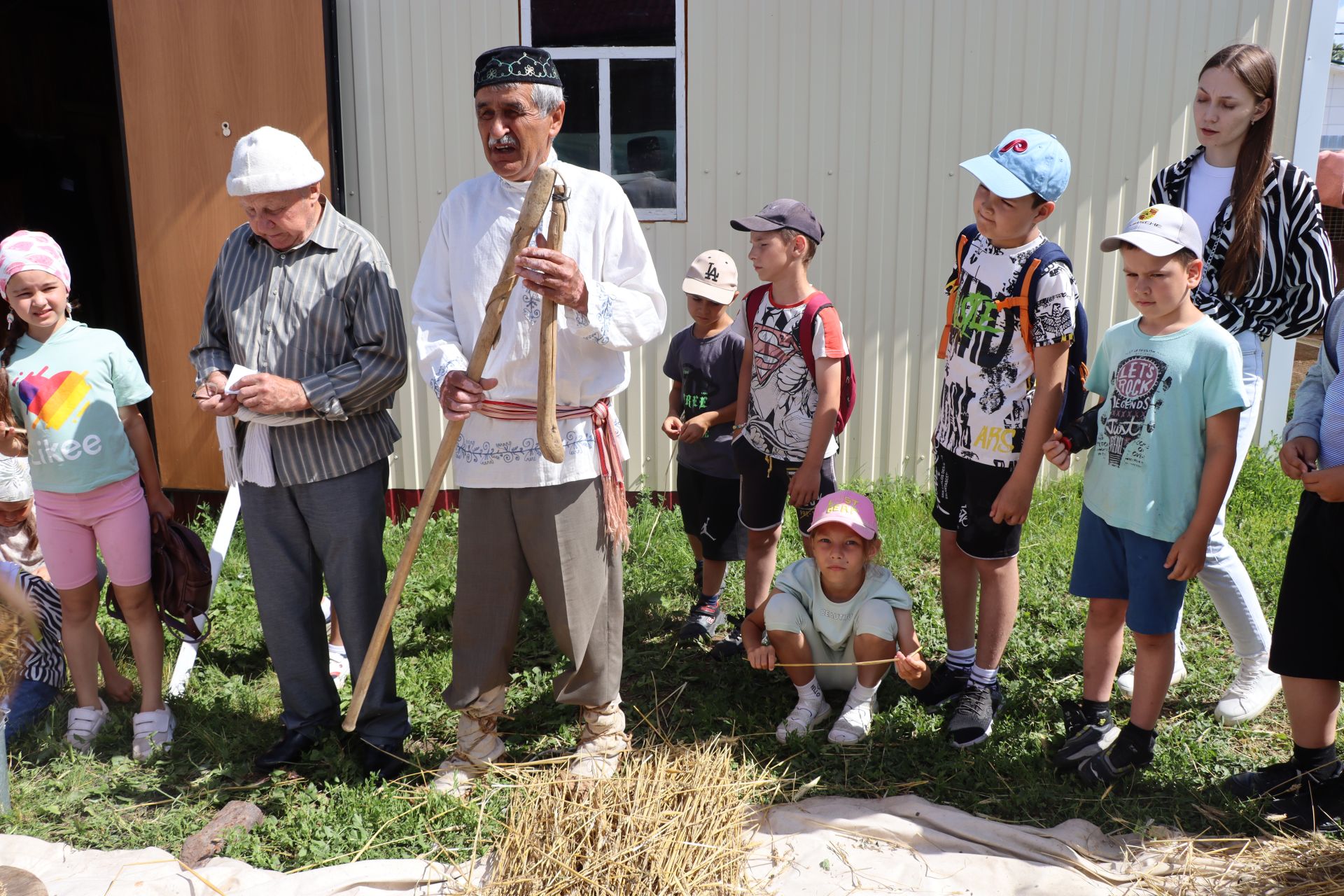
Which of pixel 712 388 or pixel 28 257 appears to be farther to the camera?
pixel 712 388

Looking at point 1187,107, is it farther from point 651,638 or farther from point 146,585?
point 146,585

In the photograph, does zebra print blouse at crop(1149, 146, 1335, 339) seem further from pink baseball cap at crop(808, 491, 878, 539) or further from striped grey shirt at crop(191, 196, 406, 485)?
striped grey shirt at crop(191, 196, 406, 485)

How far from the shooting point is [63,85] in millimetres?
8516

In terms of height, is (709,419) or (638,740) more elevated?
(709,419)

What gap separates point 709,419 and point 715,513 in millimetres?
418

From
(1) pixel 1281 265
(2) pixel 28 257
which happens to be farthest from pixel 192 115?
(1) pixel 1281 265

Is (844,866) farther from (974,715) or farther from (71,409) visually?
(71,409)

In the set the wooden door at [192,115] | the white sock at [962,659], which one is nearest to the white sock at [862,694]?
the white sock at [962,659]

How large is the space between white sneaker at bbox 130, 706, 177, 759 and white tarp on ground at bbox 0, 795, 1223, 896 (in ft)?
1.65

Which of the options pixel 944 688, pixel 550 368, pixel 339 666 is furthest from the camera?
pixel 339 666

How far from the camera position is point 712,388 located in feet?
13.8

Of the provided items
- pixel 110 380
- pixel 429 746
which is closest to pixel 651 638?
pixel 429 746

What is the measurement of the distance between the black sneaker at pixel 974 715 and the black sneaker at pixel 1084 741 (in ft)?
0.79

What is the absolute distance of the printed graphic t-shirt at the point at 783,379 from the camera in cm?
368
